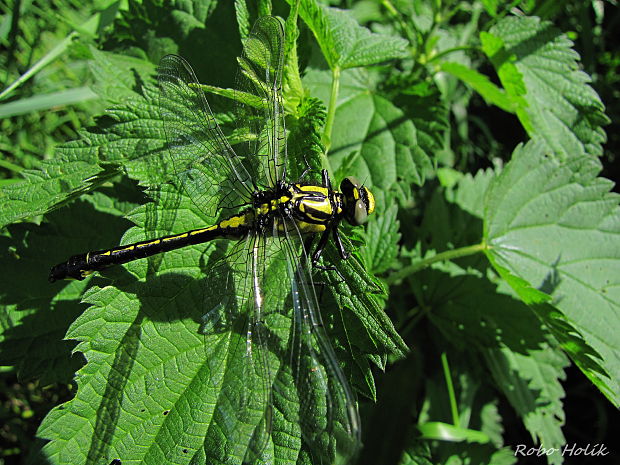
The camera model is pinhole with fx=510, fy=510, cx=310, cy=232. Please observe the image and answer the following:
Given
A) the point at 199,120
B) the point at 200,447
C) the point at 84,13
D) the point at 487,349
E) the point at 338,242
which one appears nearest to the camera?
the point at 200,447

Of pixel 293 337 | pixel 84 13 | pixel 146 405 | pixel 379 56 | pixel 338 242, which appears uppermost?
pixel 84 13

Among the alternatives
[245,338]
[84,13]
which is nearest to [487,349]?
[245,338]

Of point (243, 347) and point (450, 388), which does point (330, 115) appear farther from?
point (450, 388)

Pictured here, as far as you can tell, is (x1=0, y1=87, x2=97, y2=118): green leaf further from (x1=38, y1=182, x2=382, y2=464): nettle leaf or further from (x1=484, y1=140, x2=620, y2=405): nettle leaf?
(x1=484, y1=140, x2=620, y2=405): nettle leaf

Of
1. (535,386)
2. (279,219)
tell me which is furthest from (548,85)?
(279,219)

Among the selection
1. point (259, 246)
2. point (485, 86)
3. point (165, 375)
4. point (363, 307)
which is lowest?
point (165, 375)

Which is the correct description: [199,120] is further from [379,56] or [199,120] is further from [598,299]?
[598,299]
